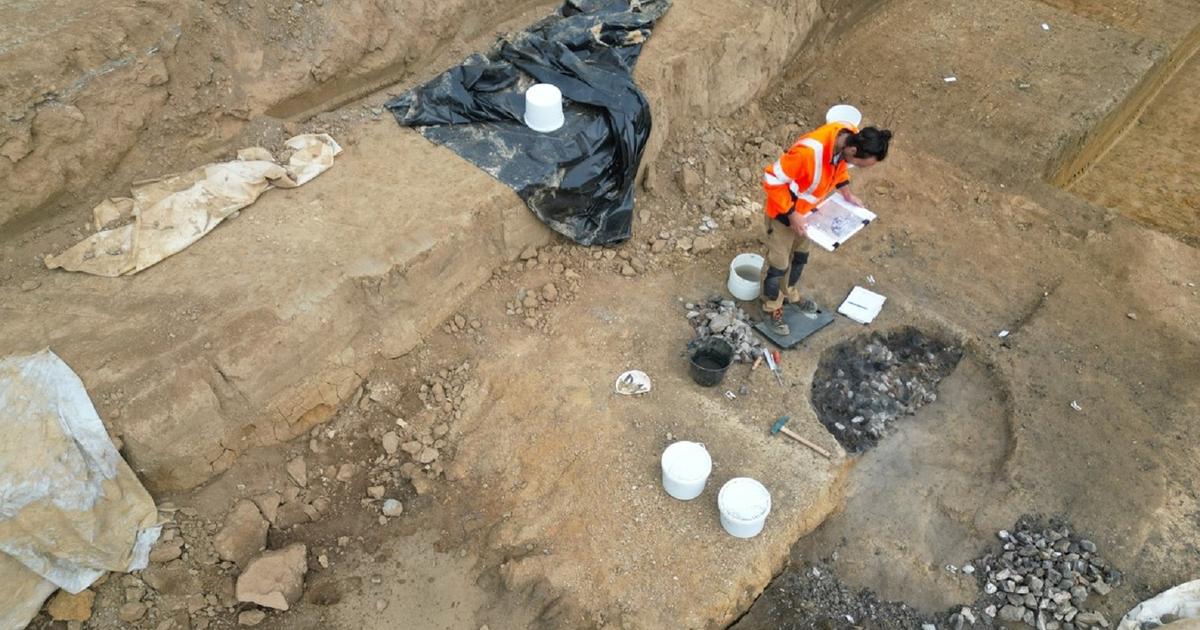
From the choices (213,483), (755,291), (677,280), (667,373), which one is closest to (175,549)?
(213,483)

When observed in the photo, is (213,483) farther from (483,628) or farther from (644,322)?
(644,322)

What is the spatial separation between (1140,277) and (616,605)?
4.85 metres

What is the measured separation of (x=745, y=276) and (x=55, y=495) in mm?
4504

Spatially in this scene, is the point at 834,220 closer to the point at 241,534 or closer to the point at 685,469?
the point at 685,469

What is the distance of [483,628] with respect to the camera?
13.4 feet

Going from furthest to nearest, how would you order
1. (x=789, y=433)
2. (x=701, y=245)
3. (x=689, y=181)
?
(x=689, y=181), (x=701, y=245), (x=789, y=433)

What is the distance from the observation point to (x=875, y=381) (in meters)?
5.20

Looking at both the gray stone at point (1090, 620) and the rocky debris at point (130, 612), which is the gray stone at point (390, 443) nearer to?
the rocky debris at point (130, 612)

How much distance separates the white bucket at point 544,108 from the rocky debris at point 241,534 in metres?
3.21

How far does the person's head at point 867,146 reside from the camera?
423 centimetres

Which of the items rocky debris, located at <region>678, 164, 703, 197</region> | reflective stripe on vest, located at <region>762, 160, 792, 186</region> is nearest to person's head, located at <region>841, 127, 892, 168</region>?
reflective stripe on vest, located at <region>762, 160, 792, 186</region>

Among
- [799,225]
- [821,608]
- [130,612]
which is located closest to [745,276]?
[799,225]

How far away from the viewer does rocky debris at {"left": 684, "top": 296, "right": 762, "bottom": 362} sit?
513 cm

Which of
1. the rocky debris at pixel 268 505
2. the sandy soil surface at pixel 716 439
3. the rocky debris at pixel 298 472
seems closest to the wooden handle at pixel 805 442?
the sandy soil surface at pixel 716 439
